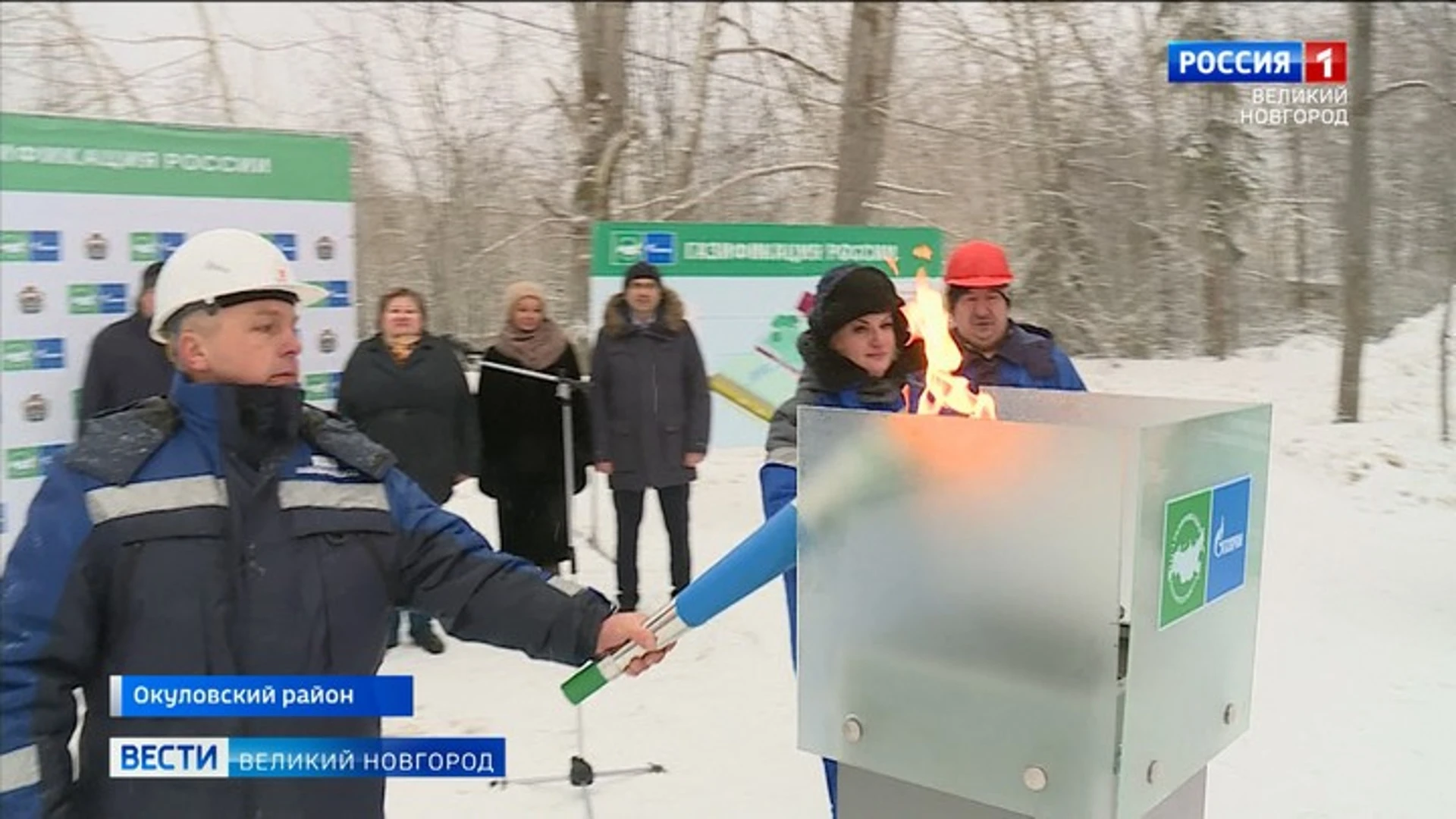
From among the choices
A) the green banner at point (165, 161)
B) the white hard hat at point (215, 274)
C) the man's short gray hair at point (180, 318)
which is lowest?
the man's short gray hair at point (180, 318)

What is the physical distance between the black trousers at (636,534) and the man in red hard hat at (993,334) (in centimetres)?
221

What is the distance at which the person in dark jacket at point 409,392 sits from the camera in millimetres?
4086

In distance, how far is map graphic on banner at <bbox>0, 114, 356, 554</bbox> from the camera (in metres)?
3.46

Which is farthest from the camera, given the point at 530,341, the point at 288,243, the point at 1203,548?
the point at 530,341

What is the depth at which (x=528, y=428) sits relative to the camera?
4.36 m

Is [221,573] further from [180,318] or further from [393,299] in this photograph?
[393,299]

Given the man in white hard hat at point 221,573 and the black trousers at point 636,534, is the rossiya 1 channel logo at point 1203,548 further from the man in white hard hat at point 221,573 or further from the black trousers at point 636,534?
the black trousers at point 636,534

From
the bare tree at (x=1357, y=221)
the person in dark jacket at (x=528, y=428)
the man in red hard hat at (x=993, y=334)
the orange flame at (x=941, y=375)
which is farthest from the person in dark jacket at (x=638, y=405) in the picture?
the orange flame at (x=941, y=375)

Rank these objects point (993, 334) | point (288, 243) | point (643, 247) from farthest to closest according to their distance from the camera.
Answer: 1. point (643, 247)
2. point (288, 243)
3. point (993, 334)

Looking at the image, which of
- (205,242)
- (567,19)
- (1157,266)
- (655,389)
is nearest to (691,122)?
(567,19)
